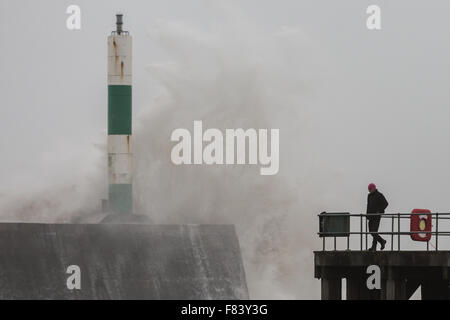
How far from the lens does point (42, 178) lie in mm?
50125

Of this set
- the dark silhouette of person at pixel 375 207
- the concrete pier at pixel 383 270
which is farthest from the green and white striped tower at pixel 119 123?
the concrete pier at pixel 383 270

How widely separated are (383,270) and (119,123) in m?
19.7

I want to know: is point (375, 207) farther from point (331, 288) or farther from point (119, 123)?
point (119, 123)

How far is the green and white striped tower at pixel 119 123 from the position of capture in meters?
45.5

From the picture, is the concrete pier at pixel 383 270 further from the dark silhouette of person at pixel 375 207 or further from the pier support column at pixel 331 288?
the dark silhouette of person at pixel 375 207

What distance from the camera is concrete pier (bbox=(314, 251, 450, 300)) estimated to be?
89.3 feet

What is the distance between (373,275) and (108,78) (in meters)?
19.4

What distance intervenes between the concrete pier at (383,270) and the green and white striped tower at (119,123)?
18530mm

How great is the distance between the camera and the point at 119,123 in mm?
46094

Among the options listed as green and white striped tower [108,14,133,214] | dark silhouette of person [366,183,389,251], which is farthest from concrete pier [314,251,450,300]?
green and white striped tower [108,14,133,214]

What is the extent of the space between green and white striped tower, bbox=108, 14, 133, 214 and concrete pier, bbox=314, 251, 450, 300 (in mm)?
18530

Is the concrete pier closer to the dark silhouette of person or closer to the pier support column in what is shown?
the pier support column
